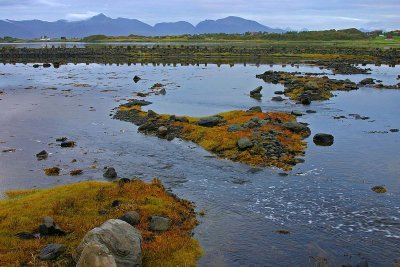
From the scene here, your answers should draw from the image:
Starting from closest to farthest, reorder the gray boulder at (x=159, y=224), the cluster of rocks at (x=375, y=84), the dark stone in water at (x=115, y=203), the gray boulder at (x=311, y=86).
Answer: the gray boulder at (x=159, y=224) → the dark stone in water at (x=115, y=203) → the gray boulder at (x=311, y=86) → the cluster of rocks at (x=375, y=84)

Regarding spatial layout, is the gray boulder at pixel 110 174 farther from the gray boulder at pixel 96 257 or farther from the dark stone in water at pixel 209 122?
the dark stone in water at pixel 209 122

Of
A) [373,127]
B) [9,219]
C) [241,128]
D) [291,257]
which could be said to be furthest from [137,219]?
[373,127]

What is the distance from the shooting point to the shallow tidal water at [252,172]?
24.7 metres

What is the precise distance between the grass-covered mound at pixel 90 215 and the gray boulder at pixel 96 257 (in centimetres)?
336

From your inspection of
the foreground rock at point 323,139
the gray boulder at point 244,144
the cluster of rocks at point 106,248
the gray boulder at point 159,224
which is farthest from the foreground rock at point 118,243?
the foreground rock at point 323,139

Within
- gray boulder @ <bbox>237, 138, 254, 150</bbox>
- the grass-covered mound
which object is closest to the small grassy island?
gray boulder @ <bbox>237, 138, 254, 150</bbox>

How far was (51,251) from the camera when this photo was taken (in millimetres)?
22031

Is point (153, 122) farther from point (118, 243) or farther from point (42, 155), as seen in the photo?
point (118, 243)

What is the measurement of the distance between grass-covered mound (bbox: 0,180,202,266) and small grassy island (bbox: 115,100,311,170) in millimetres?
12040

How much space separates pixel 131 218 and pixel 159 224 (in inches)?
70.5

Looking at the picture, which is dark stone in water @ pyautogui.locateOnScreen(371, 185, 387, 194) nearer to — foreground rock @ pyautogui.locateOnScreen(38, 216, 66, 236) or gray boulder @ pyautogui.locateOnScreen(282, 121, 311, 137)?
gray boulder @ pyautogui.locateOnScreen(282, 121, 311, 137)

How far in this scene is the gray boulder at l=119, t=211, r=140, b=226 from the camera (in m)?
26.0

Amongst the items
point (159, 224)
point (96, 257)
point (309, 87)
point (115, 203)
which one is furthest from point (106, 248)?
point (309, 87)

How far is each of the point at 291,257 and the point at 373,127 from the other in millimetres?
37138
